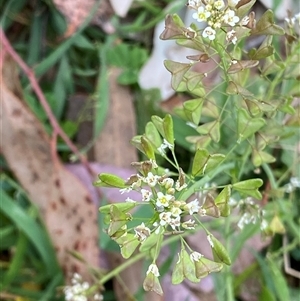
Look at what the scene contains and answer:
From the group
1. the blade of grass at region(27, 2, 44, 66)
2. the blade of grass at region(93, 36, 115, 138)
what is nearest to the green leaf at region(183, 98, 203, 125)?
the blade of grass at region(93, 36, 115, 138)

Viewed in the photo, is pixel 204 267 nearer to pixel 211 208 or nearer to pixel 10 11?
pixel 211 208

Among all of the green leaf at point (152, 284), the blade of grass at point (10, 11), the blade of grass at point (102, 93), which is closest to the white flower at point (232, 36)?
the green leaf at point (152, 284)

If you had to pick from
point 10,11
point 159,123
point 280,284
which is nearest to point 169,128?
point 159,123

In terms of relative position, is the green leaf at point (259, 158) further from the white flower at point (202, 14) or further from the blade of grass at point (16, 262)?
the blade of grass at point (16, 262)

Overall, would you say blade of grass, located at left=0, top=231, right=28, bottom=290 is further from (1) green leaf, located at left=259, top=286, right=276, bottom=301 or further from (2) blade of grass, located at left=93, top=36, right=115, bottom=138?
(1) green leaf, located at left=259, top=286, right=276, bottom=301

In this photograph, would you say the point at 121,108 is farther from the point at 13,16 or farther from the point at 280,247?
the point at 280,247
